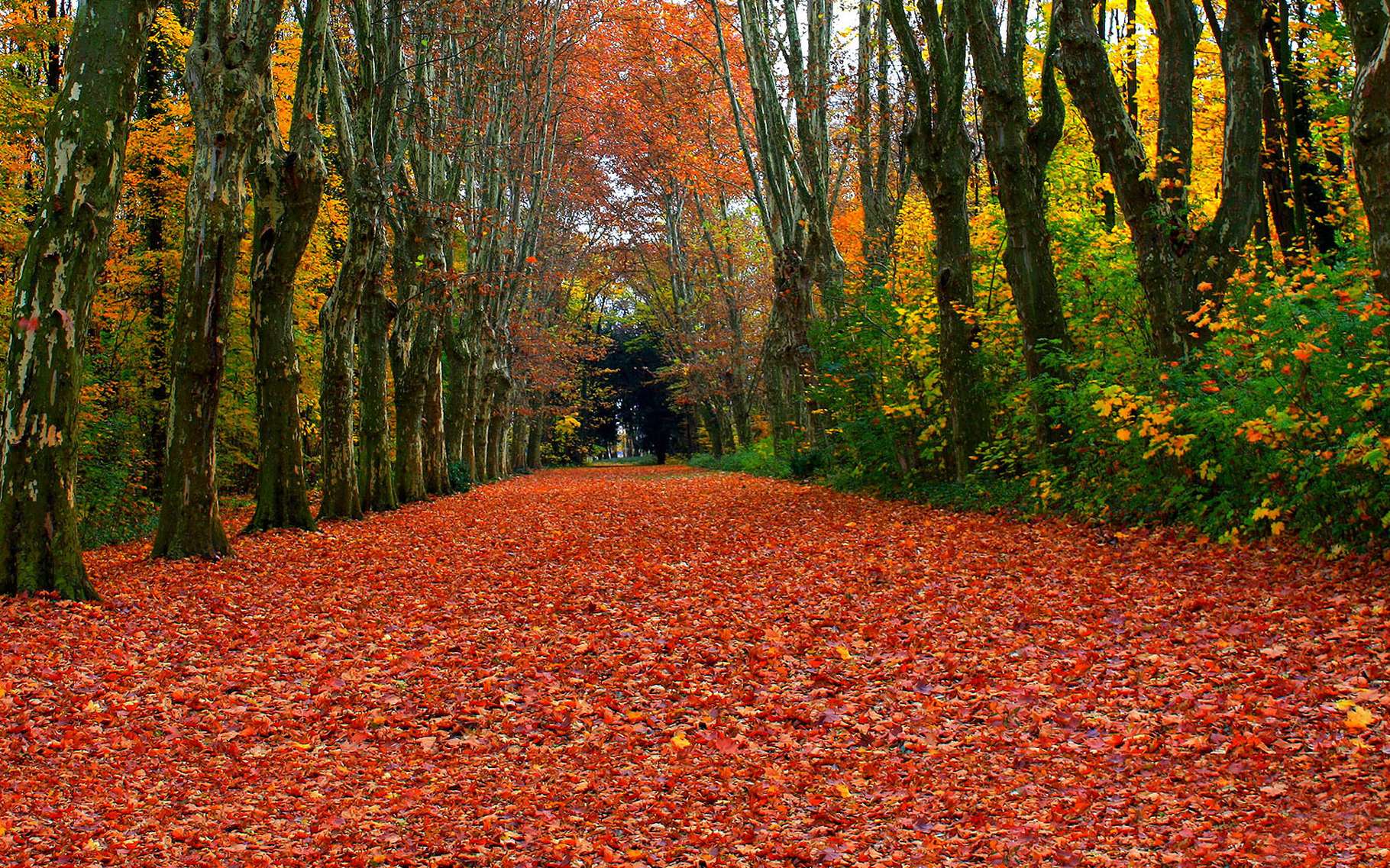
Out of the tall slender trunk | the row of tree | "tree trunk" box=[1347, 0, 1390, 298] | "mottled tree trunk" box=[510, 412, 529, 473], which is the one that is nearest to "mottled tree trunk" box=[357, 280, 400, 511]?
the row of tree

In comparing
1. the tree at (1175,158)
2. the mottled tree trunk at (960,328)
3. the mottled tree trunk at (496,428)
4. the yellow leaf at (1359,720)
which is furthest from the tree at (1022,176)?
the mottled tree trunk at (496,428)

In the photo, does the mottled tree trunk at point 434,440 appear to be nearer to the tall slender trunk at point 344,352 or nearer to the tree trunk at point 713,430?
the tall slender trunk at point 344,352

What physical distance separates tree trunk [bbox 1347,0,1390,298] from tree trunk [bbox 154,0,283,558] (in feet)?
32.3

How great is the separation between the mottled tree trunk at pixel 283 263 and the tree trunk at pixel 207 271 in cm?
133

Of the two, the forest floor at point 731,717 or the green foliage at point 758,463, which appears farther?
the green foliage at point 758,463

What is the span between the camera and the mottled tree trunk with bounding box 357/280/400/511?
666 inches

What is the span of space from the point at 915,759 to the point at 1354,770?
167 centimetres

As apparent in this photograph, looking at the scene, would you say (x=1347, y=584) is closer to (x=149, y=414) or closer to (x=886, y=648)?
(x=886, y=648)

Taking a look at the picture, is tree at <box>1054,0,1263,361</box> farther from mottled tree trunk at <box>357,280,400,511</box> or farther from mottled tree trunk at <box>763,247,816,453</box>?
mottled tree trunk at <box>357,280,400,511</box>

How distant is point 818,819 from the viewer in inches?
154

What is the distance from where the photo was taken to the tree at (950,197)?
503 inches

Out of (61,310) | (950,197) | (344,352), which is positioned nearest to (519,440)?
(344,352)

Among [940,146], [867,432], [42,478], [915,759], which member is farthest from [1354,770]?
[867,432]

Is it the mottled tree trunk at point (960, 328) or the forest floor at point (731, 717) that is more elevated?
the mottled tree trunk at point (960, 328)
